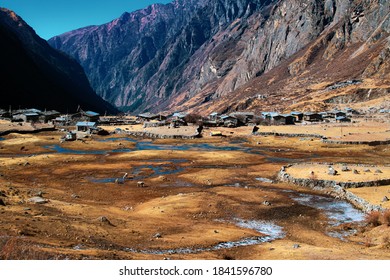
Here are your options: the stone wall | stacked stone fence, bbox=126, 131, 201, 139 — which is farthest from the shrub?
stacked stone fence, bbox=126, 131, 201, 139

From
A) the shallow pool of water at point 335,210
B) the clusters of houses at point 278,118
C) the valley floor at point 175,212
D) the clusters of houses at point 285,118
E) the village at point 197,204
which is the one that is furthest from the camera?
the clusters of houses at point 278,118

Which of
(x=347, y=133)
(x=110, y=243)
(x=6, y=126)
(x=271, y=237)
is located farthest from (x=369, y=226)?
(x=6, y=126)

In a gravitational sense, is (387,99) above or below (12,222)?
above

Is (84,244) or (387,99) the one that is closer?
(84,244)

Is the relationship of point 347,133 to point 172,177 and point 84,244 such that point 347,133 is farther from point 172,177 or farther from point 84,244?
point 84,244

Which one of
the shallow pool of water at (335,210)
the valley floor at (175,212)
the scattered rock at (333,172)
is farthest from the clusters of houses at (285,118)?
the shallow pool of water at (335,210)

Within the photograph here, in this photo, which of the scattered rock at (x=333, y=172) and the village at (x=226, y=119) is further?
the village at (x=226, y=119)

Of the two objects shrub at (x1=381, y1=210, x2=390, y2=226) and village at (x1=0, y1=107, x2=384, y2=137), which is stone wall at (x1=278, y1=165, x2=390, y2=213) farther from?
village at (x1=0, y1=107, x2=384, y2=137)

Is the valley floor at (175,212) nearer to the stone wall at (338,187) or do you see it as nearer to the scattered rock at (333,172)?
the stone wall at (338,187)

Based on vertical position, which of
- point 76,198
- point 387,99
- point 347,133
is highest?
point 387,99
